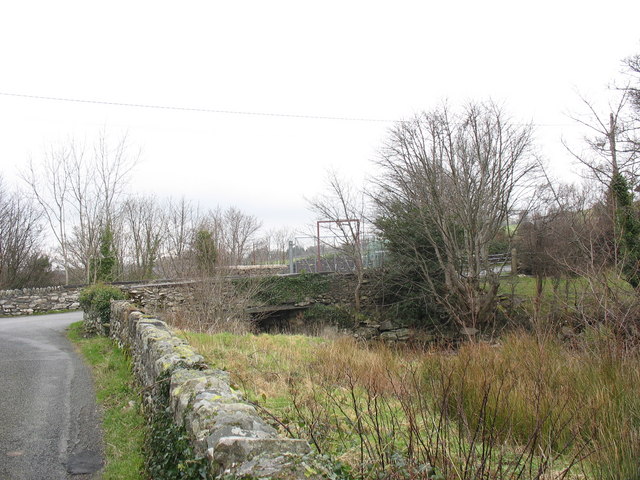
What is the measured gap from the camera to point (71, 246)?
97.9 ft

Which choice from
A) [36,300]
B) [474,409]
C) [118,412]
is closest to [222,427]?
[474,409]

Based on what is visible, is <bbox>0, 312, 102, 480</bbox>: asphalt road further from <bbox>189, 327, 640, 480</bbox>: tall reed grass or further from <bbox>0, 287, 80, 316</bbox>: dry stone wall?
<bbox>0, 287, 80, 316</bbox>: dry stone wall

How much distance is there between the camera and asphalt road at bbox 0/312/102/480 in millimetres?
4789

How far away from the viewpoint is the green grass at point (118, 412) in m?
4.74

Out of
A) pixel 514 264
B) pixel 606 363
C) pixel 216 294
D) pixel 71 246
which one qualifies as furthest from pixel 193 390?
pixel 71 246

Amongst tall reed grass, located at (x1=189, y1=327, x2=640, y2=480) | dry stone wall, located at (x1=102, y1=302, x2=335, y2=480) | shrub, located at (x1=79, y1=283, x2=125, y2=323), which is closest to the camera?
dry stone wall, located at (x1=102, y1=302, x2=335, y2=480)

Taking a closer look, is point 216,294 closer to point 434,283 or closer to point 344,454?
point 434,283

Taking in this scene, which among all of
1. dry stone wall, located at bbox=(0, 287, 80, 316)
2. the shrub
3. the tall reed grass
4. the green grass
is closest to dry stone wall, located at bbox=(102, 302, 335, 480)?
the tall reed grass

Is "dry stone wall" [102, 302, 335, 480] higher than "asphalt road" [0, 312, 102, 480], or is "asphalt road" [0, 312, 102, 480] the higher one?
"dry stone wall" [102, 302, 335, 480]

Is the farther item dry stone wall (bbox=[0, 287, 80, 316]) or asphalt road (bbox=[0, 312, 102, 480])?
dry stone wall (bbox=[0, 287, 80, 316])

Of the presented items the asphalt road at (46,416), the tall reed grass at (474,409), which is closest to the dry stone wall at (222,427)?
the tall reed grass at (474,409)

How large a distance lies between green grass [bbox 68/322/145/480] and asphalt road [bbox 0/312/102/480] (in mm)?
137

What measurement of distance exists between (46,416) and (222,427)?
4719 millimetres

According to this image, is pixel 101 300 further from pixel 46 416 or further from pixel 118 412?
pixel 118 412
